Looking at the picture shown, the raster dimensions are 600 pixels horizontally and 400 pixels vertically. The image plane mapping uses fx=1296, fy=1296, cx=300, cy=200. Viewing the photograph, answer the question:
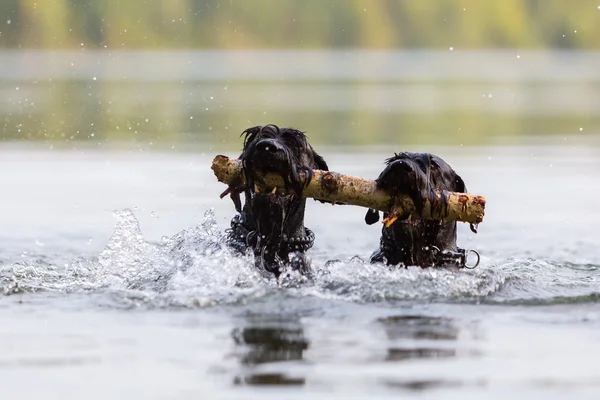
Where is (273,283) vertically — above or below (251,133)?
below

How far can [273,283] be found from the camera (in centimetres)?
789

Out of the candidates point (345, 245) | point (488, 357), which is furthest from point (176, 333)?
point (345, 245)

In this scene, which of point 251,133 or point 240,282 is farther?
point 251,133

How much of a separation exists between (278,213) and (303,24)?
90593 millimetres

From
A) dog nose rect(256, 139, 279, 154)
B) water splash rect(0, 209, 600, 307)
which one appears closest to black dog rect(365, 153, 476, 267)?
water splash rect(0, 209, 600, 307)

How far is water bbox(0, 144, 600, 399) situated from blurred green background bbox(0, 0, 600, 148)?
8.07 metres

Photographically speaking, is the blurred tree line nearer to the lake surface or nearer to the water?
the lake surface

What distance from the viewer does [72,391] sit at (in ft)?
18.1

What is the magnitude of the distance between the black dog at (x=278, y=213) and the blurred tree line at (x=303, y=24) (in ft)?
249

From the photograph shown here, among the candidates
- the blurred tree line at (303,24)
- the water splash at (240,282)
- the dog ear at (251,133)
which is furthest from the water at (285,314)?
the blurred tree line at (303,24)

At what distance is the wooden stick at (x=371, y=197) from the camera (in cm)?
767

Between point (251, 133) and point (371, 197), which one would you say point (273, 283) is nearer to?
point (371, 197)

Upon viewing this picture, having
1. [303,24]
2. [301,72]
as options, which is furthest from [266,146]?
[303,24]

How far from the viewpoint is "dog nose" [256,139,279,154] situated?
7.42 m
